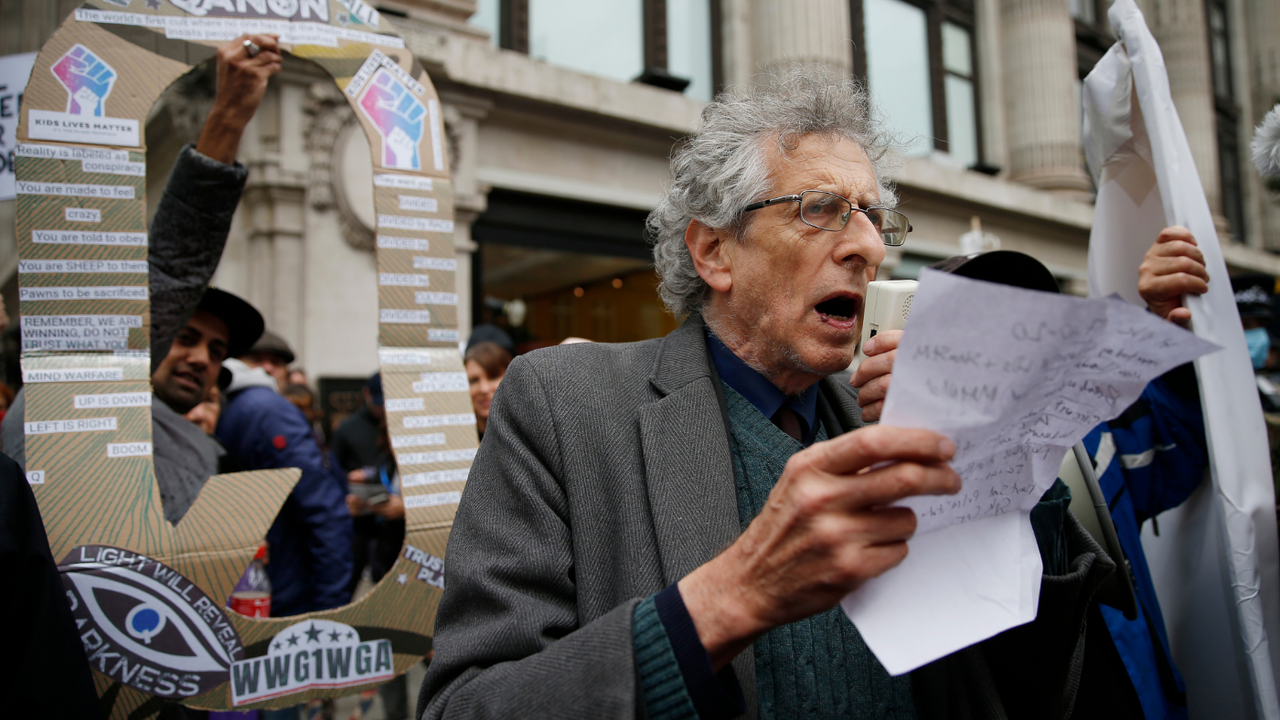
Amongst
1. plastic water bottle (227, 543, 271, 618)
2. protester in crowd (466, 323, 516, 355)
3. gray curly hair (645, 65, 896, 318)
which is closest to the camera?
gray curly hair (645, 65, 896, 318)

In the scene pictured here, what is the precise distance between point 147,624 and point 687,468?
1142 mm

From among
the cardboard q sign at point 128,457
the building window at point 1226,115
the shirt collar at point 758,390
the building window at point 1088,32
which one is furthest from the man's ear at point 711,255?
the building window at point 1226,115

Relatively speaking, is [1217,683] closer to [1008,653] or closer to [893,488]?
[1008,653]

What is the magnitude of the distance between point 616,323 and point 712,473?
28.5ft

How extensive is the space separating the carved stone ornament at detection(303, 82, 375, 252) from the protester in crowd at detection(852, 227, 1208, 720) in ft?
17.5

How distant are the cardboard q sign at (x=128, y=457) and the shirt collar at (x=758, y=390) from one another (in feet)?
2.72

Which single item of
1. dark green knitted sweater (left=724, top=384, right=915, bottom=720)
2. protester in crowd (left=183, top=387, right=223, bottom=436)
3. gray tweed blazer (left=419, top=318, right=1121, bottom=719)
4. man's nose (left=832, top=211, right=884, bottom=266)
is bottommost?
dark green knitted sweater (left=724, top=384, right=915, bottom=720)

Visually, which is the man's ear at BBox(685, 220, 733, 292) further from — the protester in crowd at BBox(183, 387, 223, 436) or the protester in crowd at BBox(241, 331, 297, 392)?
the protester in crowd at BBox(241, 331, 297, 392)

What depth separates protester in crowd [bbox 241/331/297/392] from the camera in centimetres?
448

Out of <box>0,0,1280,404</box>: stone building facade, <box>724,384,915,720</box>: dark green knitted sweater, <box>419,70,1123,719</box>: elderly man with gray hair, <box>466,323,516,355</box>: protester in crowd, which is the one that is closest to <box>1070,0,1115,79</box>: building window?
<box>0,0,1280,404</box>: stone building facade

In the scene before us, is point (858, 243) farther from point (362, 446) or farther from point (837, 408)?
point (362, 446)

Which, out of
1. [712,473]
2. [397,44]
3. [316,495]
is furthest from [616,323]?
[712,473]

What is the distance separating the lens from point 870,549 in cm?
84

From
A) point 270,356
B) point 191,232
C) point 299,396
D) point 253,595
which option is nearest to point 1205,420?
point 191,232
